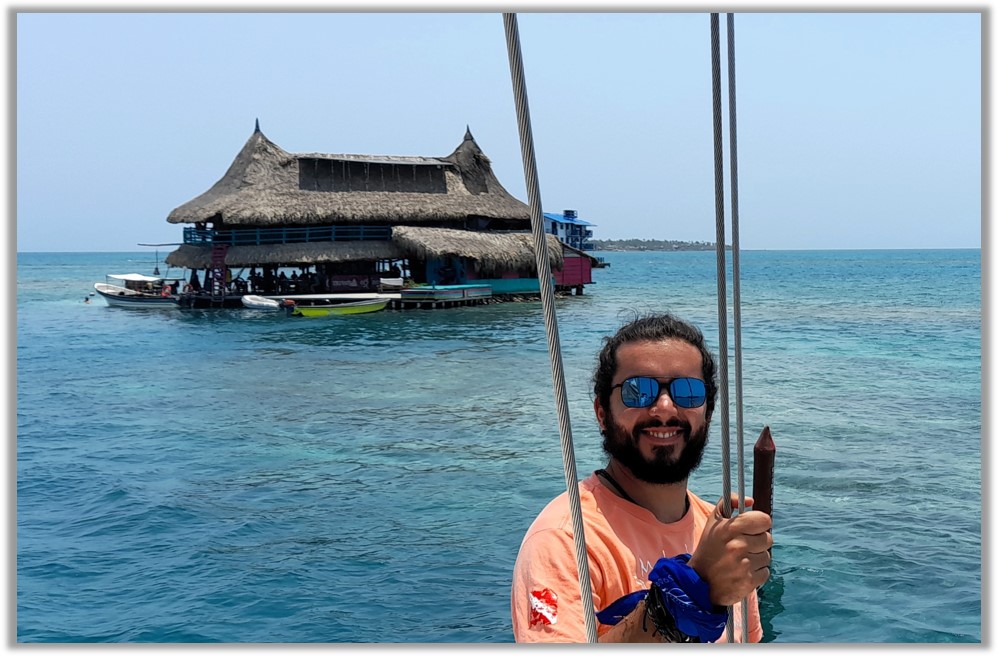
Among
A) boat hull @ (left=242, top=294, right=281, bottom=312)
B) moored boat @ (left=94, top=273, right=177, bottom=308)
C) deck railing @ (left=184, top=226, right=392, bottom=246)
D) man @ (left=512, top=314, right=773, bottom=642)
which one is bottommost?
man @ (left=512, top=314, right=773, bottom=642)

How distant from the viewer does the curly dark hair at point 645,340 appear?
2115 mm

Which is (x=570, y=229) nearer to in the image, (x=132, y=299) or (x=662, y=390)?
(x=132, y=299)

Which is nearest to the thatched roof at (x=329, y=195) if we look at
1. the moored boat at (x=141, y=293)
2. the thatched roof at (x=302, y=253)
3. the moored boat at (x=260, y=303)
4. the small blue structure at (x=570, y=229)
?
the thatched roof at (x=302, y=253)

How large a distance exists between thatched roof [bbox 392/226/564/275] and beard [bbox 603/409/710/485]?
2954 cm

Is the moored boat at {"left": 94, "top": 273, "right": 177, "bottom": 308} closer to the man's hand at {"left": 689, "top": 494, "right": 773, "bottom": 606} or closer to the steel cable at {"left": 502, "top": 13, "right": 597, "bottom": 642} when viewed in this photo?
the steel cable at {"left": 502, "top": 13, "right": 597, "bottom": 642}

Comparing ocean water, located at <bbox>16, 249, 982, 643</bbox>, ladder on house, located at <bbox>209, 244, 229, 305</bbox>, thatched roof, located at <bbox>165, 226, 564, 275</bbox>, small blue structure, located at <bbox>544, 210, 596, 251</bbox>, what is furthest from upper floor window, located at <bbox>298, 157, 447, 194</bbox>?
small blue structure, located at <bbox>544, 210, 596, 251</bbox>

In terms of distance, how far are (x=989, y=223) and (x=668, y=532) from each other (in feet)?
5.06

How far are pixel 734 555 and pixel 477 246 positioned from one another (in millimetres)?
32429

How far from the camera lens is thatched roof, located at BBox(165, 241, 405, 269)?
32500 mm

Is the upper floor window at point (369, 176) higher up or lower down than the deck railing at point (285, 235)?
higher up

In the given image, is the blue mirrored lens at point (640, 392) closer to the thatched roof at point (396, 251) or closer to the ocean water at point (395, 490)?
the ocean water at point (395, 490)

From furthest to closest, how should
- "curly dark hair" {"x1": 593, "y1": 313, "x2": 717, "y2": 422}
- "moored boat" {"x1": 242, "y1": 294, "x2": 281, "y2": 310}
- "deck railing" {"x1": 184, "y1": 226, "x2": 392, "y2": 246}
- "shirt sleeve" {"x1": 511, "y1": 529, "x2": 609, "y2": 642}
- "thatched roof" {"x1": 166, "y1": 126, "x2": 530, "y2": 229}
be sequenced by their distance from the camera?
"deck railing" {"x1": 184, "y1": 226, "x2": 392, "y2": 246}
"thatched roof" {"x1": 166, "y1": 126, "x2": 530, "y2": 229}
"moored boat" {"x1": 242, "y1": 294, "x2": 281, "y2": 310}
"curly dark hair" {"x1": 593, "y1": 313, "x2": 717, "y2": 422}
"shirt sleeve" {"x1": 511, "y1": 529, "x2": 609, "y2": 642}

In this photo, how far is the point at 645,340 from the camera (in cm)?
210

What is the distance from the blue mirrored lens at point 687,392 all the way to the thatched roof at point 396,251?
30.4 metres
